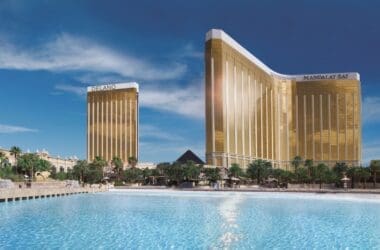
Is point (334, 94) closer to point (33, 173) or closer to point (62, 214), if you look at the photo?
point (33, 173)

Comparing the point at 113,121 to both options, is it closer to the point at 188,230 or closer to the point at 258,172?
the point at 258,172

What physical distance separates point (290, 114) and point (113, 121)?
200 ft

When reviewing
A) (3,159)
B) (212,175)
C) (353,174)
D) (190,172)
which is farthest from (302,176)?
(3,159)

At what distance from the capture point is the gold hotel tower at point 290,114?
13138cm

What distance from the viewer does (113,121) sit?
165 meters

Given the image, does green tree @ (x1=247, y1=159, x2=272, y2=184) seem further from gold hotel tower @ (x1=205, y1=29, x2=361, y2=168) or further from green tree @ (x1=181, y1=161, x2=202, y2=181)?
gold hotel tower @ (x1=205, y1=29, x2=361, y2=168)

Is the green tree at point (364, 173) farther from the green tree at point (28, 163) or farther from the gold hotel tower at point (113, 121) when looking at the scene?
the gold hotel tower at point (113, 121)

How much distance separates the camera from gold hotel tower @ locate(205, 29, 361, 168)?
131375 millimetres

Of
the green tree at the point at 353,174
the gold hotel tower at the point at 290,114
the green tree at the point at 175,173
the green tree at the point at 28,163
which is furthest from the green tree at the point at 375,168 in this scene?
the green tree at the point at 28,163

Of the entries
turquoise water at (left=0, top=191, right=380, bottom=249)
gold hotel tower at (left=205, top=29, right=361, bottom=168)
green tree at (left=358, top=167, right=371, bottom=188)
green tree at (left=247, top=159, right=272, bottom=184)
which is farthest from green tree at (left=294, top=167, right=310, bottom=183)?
turquoise water at (left=0, top=191, right=380, bottom=249)

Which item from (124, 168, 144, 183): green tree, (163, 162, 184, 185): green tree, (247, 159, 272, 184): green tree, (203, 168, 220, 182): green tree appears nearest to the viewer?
(203, 168, 220, 182): green tree

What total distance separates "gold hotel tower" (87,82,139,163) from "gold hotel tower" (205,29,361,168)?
1782 inches

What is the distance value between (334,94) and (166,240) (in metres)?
136

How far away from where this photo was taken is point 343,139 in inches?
5797
